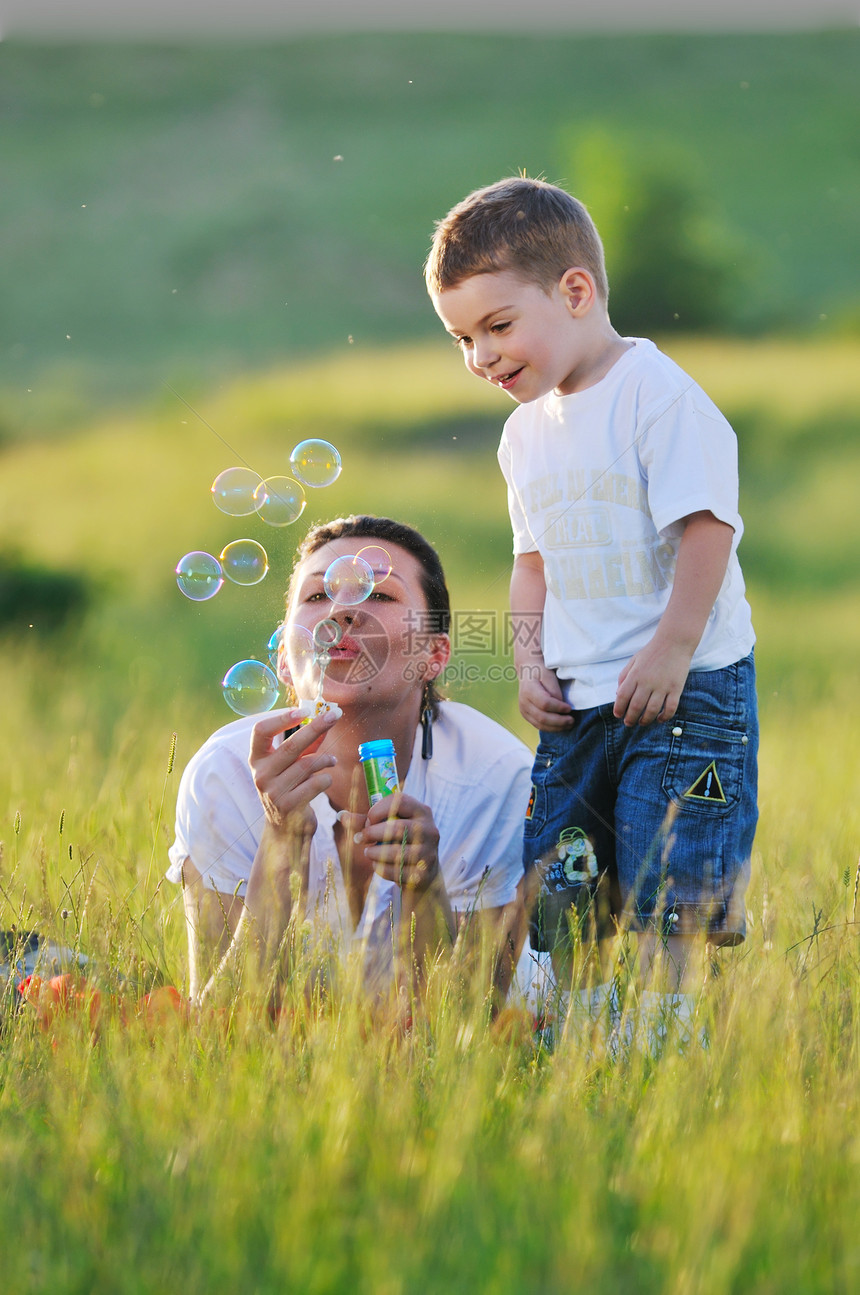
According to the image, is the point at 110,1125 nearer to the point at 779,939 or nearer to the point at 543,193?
the point at 779,939

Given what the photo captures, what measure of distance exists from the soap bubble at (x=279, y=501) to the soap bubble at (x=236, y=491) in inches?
1.1

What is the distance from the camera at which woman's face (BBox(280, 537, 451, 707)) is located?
2.85m

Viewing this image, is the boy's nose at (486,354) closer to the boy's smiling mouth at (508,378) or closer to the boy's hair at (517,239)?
the boy's smiling mouth at (508,378)

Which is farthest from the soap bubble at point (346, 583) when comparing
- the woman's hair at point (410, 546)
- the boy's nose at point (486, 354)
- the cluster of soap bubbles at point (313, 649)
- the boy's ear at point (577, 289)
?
the boy's ear at point (577, 289)

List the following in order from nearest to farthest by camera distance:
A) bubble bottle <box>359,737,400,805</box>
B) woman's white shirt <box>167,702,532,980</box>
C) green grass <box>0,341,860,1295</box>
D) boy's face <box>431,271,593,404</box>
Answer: green grass <box>0,341,860,1295</box> → bubble bottle <box>359,737,400,805</box> → boy's face <box>431,271,593,404</box> → woman's white shirt <box>167,702,532,980</box>

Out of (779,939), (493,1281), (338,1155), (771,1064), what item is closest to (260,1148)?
(338,1155)

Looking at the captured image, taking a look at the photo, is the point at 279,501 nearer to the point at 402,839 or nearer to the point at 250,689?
the point at 250,689

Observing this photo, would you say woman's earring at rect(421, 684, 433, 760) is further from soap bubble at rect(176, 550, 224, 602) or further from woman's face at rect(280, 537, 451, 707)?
soap bubble at rect(176, 550, 224, 602)

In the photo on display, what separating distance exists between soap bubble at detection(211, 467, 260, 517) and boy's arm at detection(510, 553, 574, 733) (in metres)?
0.94

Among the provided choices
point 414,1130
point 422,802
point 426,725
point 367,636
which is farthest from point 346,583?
point 414,1130

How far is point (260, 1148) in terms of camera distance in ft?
5.83

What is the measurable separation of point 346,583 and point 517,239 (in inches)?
37.1

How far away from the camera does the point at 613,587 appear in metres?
2.84

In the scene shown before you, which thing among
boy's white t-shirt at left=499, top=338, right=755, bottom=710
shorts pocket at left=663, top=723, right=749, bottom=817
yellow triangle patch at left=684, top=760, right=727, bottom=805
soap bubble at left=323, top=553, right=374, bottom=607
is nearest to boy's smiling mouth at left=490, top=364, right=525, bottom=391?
boy's white t-shirt at left=499, top=338, right=755, bottom=710
